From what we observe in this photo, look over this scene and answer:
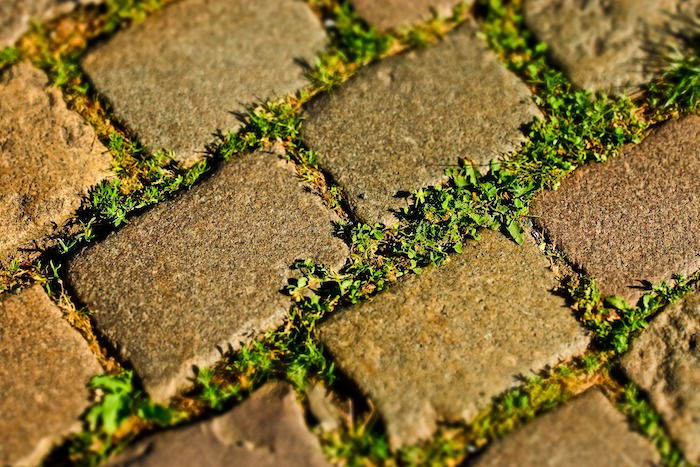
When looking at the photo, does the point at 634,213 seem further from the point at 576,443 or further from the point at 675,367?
the point at 576,443

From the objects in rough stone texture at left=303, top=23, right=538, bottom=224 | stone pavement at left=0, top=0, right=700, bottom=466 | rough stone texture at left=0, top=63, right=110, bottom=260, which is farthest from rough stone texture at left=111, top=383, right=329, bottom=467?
rough stone texture at left=0, top=63, right=110, bottom=260

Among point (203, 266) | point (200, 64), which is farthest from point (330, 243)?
point (200, 64)

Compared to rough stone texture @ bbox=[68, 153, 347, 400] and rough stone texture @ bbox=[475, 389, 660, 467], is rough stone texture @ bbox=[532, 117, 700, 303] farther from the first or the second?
rough stone texture @ bbox=[68, 153, 347, 400]

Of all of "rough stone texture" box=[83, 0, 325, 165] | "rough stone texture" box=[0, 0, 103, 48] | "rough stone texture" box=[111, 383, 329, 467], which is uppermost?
"rough stone texture" box=[0, 0, 103, 48]

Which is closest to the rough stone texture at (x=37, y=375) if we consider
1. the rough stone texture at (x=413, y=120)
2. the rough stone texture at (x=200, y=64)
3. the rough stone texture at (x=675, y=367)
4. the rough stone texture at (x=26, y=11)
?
the rough stone texture at (x=200, y=64)

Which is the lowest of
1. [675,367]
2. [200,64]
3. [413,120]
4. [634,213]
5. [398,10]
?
[675,367]

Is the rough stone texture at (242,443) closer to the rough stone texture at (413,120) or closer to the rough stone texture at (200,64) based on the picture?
the rough stone texture at (413,120)
